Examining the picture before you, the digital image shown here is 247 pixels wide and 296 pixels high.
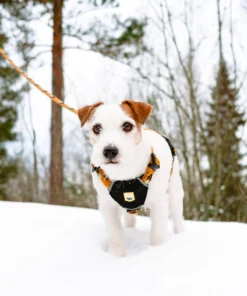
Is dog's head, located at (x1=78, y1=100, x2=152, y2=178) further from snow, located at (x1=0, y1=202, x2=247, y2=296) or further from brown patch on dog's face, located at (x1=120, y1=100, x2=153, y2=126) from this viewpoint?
snow, located at (x1=0, y1=202, x2=247, y2=296)

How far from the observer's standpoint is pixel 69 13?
9930 mm

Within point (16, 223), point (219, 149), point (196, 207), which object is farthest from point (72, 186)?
point (16, 223)

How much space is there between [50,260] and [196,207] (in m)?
10.6

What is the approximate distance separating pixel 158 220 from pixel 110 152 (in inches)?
34.4

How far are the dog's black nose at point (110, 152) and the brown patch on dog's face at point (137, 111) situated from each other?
345mm

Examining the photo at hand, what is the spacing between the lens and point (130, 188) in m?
2.79

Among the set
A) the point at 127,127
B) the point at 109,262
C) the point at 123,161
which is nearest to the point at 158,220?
the point at 109,262

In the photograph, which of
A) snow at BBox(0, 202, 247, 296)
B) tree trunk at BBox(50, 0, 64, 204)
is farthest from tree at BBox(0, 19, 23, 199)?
snow at BBox(0, 202, 247, 296)

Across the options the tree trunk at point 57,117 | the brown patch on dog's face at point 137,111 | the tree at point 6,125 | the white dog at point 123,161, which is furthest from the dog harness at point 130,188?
the tree at point 6,125

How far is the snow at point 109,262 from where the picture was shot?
89.8 inches

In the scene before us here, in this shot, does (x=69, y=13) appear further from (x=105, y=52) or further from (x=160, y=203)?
(x=160, y=203)

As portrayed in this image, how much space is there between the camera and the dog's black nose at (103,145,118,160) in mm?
2447

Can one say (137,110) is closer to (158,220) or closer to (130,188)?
(130,188)

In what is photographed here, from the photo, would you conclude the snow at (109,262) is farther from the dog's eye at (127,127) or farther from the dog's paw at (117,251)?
the dog's eye at (127,127)
